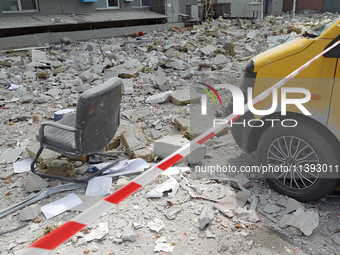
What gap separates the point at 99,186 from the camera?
3715 mm

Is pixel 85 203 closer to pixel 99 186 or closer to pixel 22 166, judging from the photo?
pixel 99 186

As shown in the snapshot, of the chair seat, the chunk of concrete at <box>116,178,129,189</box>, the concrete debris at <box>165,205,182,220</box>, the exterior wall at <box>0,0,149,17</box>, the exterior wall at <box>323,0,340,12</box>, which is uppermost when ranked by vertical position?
the exterior wall at <box>323,0,340,12</box>

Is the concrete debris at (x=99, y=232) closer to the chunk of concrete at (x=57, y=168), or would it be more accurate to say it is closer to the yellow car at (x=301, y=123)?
the chunk of concrete at (x=57, y=168)

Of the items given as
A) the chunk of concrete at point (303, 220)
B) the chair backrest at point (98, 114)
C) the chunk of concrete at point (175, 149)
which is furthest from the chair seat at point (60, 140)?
the chunk of concrete at point (303, 220)

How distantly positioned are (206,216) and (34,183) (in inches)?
87.8

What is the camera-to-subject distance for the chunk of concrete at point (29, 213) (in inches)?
125

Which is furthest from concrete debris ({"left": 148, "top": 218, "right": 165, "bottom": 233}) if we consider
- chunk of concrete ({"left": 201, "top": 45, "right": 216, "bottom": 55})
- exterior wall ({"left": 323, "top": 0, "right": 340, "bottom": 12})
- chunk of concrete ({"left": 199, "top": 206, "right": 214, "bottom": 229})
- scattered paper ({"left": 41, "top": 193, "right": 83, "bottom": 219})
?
exterior wall ({"left": 323, "top": 0, "right": 340, "bottom": 12})

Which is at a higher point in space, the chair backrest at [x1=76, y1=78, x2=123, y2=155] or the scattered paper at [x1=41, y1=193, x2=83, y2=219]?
the chair backrest at [x1=76, y1=78, x2=123, y2=155]

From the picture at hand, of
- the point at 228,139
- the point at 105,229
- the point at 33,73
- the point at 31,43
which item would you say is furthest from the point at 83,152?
the point at 31,43

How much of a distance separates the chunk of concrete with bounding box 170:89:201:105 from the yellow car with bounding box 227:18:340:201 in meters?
3.33

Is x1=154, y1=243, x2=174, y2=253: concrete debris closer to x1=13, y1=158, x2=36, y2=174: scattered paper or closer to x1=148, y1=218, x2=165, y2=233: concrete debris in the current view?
x1=148, y1=218, x2=165, y2=233: concrete debris

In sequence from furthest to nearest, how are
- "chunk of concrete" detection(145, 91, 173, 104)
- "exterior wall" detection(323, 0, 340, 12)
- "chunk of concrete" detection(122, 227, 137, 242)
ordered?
"exterior wall" detection(323, 0, 340, 12) < "chunk of concrete" detection(145, 91, 173, 104) < "chunk of concrete" detection(122, 227, 137, 242)

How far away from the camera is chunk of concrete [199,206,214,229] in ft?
9.66

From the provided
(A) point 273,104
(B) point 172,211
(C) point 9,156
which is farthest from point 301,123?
(C) point 9,156
